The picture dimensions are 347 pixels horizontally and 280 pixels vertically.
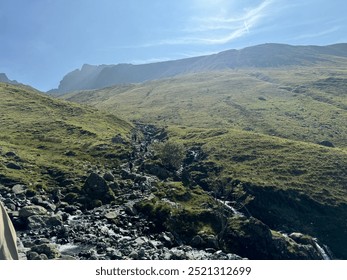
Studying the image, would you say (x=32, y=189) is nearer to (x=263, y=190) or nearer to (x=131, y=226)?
(x=131, y=226)

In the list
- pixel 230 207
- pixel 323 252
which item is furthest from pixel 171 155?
pixel 323 252

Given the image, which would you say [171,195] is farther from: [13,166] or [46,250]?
[46,250]

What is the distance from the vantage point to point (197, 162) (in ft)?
381

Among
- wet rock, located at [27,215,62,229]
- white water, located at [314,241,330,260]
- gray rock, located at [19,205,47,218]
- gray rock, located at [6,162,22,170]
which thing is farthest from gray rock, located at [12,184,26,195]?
white water, located at [314,241,330,260]

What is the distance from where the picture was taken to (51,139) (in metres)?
131

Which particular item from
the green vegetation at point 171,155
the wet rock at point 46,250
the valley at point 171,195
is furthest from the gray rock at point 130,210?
the green vegetation at point 171,155

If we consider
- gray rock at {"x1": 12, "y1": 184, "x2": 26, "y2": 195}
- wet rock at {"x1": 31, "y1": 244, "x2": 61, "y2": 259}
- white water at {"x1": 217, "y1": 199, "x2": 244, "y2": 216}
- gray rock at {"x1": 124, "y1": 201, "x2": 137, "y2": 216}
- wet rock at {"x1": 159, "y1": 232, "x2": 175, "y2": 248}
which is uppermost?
gray rock at {"x1": 12, "y1": 184, "x2": 26, "y2": 195}

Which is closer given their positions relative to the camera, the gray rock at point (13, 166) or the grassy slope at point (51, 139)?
the gray rock at point (13, 166)

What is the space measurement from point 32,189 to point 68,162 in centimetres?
2637

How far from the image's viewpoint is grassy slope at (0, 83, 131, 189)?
9181 cm

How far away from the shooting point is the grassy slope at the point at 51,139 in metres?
91.8

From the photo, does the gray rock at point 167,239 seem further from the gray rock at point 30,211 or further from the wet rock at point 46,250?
the gray rock at point 30,211

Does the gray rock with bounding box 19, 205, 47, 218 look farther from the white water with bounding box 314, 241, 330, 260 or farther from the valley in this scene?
the white water with bounding box 314, 241, 330, 260
